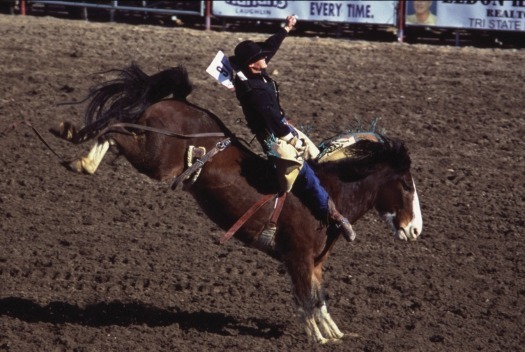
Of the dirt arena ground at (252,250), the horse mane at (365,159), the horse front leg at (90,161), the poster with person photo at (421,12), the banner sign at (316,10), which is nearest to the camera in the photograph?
the horse front leg at (90,161)

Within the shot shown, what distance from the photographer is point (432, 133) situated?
1246 cm

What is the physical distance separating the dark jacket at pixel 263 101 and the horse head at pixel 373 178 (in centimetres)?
64

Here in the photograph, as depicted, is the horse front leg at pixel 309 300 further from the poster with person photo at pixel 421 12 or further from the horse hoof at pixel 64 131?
the poster with person photo at pixel 421 12

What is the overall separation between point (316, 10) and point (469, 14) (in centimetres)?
233

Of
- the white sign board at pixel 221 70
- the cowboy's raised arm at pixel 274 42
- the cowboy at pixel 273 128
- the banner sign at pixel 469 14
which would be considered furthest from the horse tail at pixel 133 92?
the banner sign at pixel 469 14

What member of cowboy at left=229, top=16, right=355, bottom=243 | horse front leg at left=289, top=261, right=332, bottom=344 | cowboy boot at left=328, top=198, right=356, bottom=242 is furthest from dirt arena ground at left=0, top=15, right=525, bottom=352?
cowboy at left=229, top=16, right=355, bottom=243

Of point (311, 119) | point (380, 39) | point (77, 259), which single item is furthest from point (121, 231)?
Result: point (380, 39)

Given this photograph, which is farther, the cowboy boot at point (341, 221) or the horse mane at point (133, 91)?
the cowboy boot at point (341, 221)

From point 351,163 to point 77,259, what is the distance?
8.44 feet

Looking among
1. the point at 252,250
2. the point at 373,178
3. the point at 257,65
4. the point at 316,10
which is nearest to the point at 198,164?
the point at 257,65

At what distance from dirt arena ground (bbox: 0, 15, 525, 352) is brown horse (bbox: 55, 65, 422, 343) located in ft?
1.94

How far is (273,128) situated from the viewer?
761 centimetres

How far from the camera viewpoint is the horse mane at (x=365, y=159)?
8148mm

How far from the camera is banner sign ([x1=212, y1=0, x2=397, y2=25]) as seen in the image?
16.4 metres
